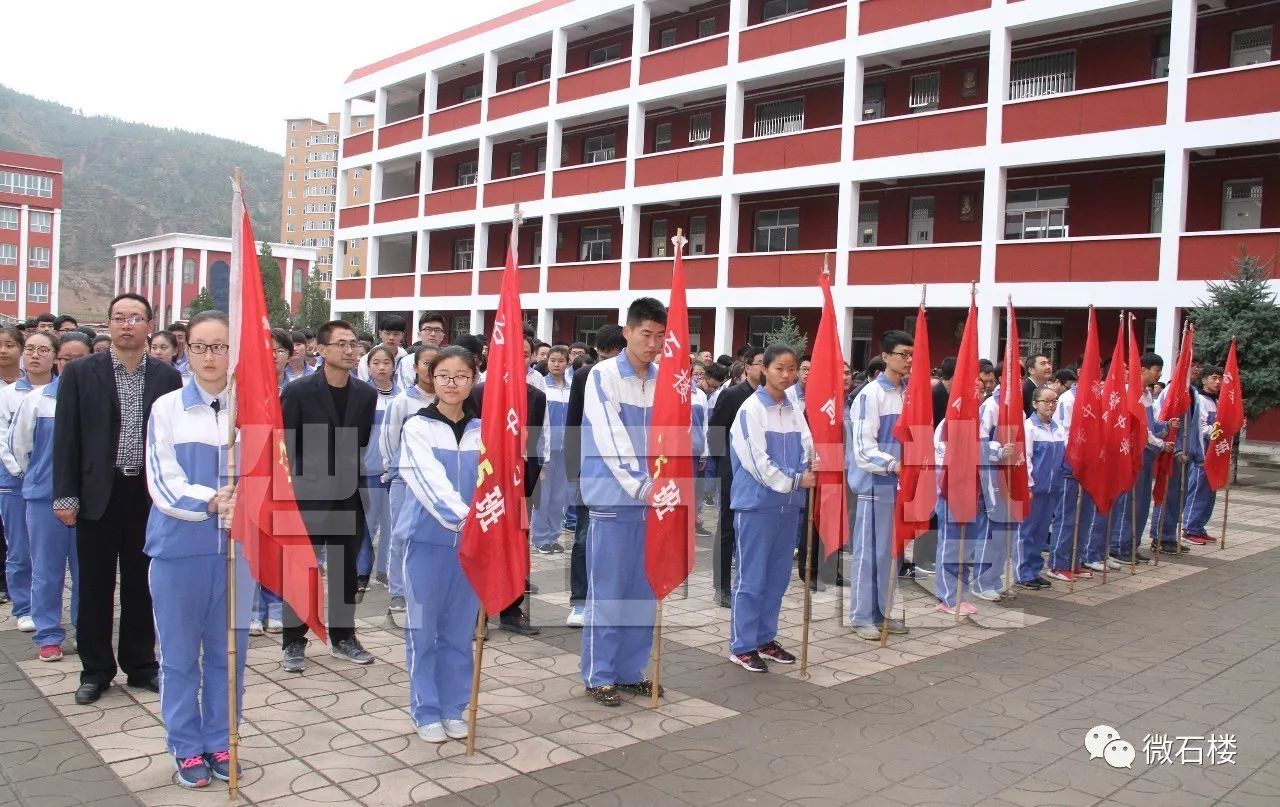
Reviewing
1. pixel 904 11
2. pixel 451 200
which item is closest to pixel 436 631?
pixel 904 11

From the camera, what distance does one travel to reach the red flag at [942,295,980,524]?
7246mm

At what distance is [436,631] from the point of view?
15.0ft

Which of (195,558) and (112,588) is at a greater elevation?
(195,558)

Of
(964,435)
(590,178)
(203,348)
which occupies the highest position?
(590,178)

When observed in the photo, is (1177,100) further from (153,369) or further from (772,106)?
(153,369)

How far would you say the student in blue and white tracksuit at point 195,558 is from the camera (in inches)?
154

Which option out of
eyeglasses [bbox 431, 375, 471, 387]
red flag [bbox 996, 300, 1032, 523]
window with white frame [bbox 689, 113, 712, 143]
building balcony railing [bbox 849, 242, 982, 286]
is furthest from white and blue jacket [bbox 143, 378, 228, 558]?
window with white frame [bbox 689, 113, 712, 143]

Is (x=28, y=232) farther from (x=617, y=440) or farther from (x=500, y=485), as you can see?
(x=500, y=485)

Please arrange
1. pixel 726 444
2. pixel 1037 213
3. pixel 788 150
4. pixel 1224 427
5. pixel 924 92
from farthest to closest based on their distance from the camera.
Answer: pixel 788 150
pixel 924 92
pixel 1037 213
pixel 1224 427
pixel 726 444

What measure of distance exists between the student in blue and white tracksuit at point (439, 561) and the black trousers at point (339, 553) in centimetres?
133

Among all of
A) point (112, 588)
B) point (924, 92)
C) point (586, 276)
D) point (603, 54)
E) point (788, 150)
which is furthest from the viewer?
point (603, 54)

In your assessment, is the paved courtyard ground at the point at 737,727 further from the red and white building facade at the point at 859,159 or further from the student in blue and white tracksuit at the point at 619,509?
the red and white building facade at the point at 859,159

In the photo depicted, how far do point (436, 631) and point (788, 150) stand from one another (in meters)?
19.6

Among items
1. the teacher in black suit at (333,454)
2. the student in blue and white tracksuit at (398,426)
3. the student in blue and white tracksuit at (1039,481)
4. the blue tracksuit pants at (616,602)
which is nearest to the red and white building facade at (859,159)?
the student in blue and white tracksuit at (1039,481)
